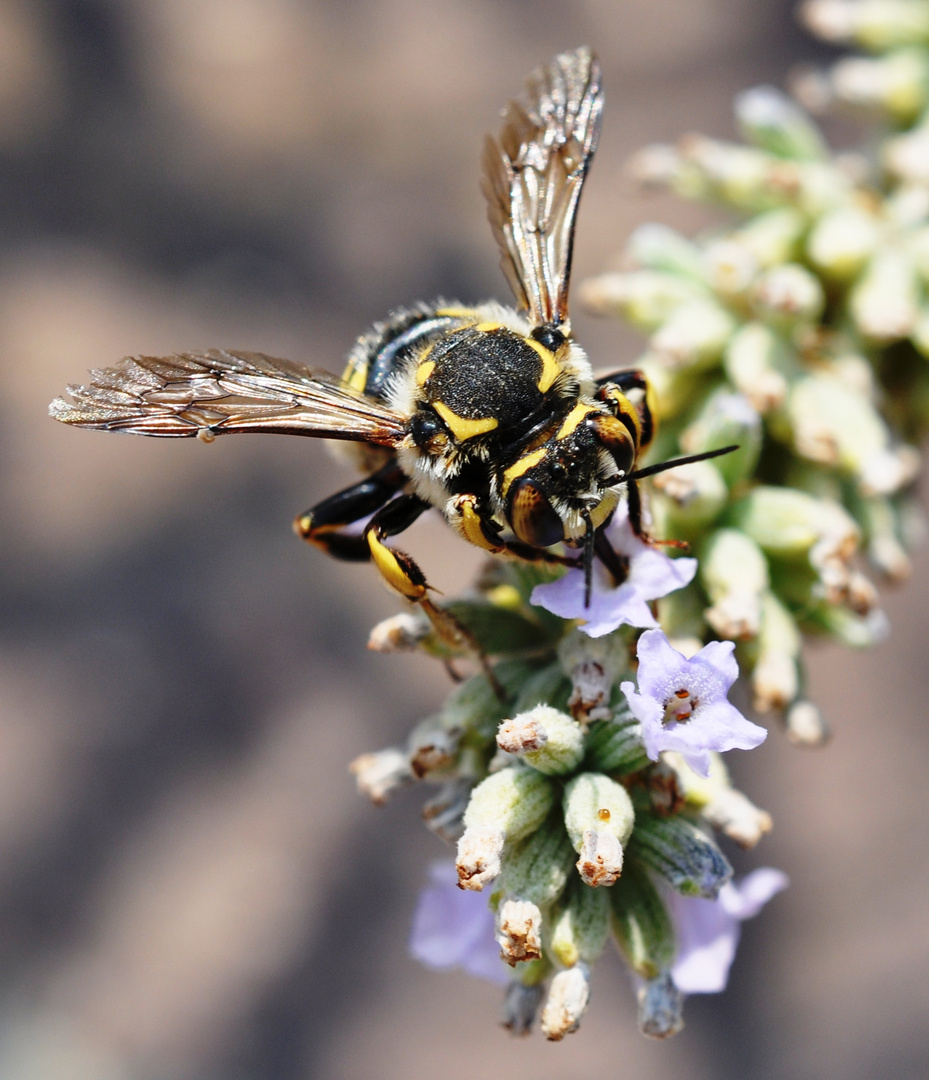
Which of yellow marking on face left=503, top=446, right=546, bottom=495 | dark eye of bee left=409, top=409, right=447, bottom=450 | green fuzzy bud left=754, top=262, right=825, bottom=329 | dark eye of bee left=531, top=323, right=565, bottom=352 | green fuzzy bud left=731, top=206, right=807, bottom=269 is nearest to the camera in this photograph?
yellow marking on face left=503, top=446, right=546, bottom=495

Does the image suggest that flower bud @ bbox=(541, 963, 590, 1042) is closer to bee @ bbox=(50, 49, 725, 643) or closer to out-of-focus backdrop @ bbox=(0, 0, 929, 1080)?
bee @ bbox=(50, 49, 725, 643)

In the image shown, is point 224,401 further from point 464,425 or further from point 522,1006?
point 522,1006

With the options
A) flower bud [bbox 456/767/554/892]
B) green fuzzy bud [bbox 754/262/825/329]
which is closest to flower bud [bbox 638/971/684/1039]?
flower bud [bbox 456/767/554/892]

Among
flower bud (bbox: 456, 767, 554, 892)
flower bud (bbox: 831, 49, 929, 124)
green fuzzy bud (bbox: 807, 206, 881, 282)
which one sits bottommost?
flower bud (bbox: 456, 767, 554, 892)

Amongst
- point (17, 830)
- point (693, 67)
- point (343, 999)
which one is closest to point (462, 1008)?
point (343, 999)

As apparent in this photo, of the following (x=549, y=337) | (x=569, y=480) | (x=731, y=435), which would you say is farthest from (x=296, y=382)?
(x=731, y=435)

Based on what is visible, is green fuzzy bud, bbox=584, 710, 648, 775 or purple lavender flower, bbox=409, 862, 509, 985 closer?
green fuzzy bud, bbox=584, 710, 648, 775
